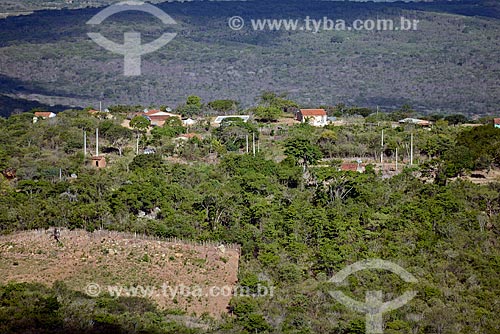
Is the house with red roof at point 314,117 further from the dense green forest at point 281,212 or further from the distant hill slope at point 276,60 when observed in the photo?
the distant hill slope at point 276,60

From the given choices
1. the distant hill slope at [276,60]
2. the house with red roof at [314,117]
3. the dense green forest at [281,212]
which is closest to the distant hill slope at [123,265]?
the dense green forest at [281,212]

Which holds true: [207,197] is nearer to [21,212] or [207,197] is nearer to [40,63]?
[21,212]

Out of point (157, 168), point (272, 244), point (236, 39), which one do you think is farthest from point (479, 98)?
point (272, 244)

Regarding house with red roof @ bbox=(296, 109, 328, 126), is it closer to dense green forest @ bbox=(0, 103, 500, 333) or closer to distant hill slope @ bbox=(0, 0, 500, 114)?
dense green forest @ bbox=(0, 103, 500, 333)

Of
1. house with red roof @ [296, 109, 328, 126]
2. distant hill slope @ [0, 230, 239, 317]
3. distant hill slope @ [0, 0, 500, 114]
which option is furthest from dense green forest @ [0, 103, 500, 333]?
distant hill slope @ [0, 0, 500, 114]

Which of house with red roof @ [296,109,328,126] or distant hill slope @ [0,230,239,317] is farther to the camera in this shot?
house with red roof @ [296,109,328,126]

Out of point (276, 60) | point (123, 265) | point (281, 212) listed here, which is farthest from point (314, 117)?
point (276, 60)
